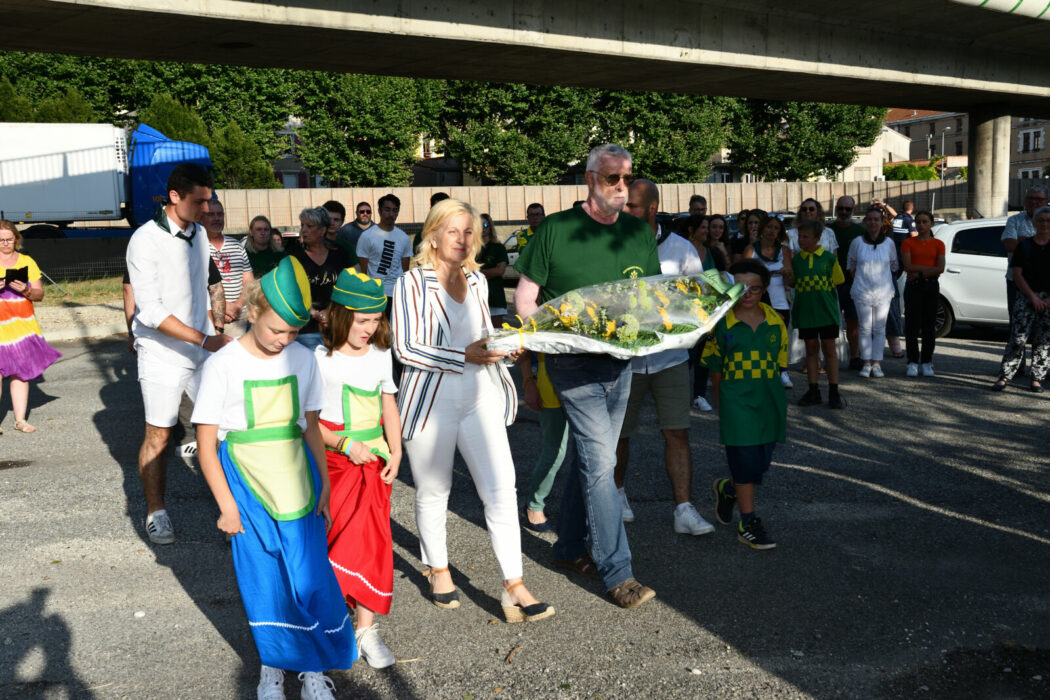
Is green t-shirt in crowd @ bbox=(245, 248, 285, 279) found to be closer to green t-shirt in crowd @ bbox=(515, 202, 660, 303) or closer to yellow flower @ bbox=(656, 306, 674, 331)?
green t-shirt in crowd @ bbox=(515, 202, 660, 303)

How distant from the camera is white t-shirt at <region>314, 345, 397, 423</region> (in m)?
4.34

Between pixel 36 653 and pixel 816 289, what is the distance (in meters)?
7.66

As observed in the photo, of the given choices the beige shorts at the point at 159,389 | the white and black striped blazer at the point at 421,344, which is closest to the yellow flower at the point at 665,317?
the white and black striped blazer at the point at 421,344

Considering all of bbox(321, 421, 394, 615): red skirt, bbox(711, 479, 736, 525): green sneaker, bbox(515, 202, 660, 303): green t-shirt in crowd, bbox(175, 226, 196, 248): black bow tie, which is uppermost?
bbox(175, 226, 196, 248): black bow tie

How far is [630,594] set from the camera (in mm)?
4629

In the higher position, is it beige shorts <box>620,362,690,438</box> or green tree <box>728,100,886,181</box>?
green tree <box>728,100,886,181</box>

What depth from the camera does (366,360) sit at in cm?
438

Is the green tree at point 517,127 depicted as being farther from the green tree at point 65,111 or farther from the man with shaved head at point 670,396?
the man with shaved head at point 670,396

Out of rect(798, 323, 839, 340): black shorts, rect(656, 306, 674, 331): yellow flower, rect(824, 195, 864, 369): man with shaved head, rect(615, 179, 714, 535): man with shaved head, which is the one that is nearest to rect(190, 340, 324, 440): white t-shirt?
rect(656, 306, 674, 331): yellow flower

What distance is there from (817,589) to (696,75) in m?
16.8

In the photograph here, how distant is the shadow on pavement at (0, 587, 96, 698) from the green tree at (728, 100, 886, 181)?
54.4 meters

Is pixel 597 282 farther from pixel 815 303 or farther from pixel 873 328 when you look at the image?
pixel 873 328

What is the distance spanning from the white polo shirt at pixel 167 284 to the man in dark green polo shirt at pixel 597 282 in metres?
2.14

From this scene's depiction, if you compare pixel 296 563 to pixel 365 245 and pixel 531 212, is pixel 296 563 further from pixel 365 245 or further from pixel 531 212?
pixel 531 212
